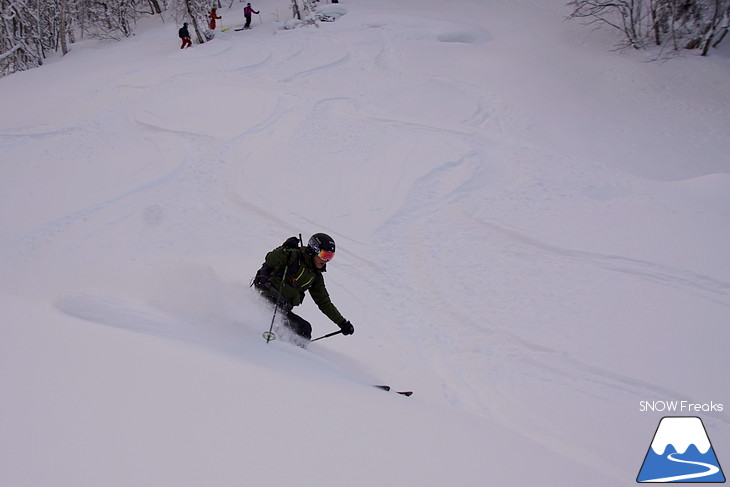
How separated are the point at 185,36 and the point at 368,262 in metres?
16.0

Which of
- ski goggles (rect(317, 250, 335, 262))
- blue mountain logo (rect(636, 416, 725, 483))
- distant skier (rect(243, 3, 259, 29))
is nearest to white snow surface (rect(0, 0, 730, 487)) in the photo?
blue mountain logo (rect(636, 416, 725, 483))

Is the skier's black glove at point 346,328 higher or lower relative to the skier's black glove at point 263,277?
lower

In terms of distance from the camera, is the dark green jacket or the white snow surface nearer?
the white snow surface

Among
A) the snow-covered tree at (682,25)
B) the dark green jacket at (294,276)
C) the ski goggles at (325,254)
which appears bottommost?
the dark green jacket at (294,276)

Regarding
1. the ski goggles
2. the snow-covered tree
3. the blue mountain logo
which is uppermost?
the snow-covered tree

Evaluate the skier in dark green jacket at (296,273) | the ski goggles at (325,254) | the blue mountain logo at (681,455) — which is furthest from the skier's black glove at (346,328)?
the blue mountain logo at (681,455)

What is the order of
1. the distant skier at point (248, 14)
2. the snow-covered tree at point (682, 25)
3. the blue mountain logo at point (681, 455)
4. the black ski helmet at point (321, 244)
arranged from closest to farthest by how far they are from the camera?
1. the blue mountain logo at point (681, 455)
2. the black ski helmet at point (321, 244)
3. the snow-covered tree at point (682, 25)
4. the distant skier at point (248, 14)

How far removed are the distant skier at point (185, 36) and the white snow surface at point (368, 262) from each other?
1.74m

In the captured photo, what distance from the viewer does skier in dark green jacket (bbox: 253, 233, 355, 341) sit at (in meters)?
4.47

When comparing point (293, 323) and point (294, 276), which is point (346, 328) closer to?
point (293, 323)

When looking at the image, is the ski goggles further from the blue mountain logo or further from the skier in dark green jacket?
the blue mountain logo

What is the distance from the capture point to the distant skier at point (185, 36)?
733 inches

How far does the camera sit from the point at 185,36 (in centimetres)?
1881

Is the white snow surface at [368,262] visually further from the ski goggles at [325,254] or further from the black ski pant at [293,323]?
the ski goggles at [325,254]
